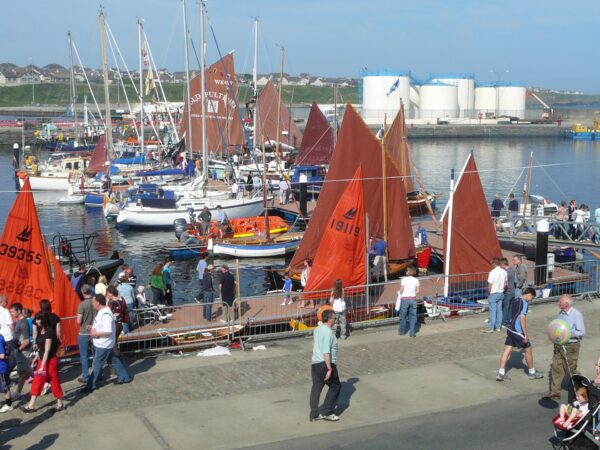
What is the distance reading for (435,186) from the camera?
205 feet

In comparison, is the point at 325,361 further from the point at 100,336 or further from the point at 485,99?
the point at 485,99

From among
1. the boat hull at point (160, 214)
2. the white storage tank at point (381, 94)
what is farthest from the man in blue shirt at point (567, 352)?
the white storage tank at point (381, 94)

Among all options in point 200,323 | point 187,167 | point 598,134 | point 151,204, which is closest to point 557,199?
point 187,167

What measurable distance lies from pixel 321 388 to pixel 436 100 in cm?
12658

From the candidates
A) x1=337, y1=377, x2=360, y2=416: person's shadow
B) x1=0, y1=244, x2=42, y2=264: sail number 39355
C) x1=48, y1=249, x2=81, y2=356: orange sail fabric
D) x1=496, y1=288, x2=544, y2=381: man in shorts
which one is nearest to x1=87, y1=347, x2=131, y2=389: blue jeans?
x1=48, y1=249, x2=81, y2=356: orange sail fabric

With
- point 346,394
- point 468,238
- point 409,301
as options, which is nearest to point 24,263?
point 346,394

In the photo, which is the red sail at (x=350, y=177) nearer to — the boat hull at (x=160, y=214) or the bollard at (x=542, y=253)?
the bollard at (x=542, y=253)

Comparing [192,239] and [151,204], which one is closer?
[192,239]

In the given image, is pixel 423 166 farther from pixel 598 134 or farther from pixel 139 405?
pixel 139 405

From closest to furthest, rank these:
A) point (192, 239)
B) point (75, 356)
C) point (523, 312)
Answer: point (523, 312) < point (75, 356) < point (192, 239)

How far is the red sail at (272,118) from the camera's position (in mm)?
58781

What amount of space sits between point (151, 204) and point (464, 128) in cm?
9016

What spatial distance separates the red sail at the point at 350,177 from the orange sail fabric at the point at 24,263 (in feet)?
29.7

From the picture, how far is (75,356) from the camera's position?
12.9 metres
